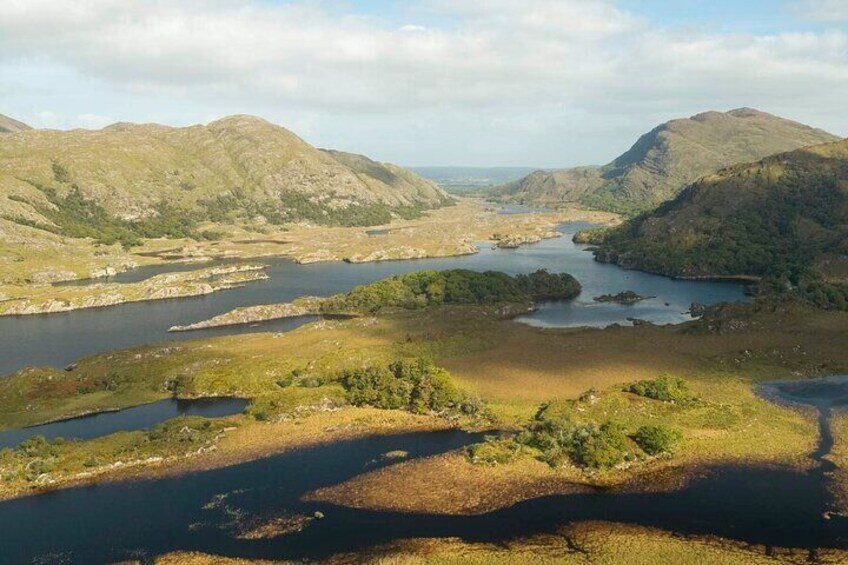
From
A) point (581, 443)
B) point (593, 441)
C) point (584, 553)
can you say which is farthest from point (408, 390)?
point (584, 553)

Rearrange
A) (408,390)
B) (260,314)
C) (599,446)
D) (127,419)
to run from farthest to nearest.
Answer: (260,314), (408,390), (127,419), (599,446)

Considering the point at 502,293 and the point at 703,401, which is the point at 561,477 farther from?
the point at 502,293

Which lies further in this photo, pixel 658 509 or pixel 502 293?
pixel 502 293

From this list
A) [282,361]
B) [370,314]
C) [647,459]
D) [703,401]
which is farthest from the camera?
[370,314]

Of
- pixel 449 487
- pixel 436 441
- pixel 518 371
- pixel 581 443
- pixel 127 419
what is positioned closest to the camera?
pixel 449 487

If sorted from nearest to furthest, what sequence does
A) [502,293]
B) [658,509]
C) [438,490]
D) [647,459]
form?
1. [658,509]
2. [438,490]
3. [647,459]
4. [502,293]

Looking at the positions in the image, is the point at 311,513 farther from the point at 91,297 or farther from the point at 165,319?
the point at 91,297

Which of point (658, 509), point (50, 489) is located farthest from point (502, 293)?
point (50, 489)
